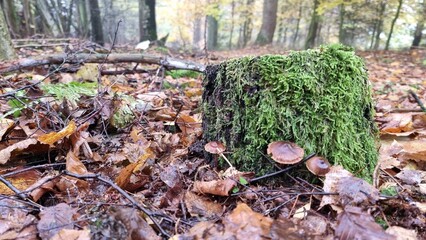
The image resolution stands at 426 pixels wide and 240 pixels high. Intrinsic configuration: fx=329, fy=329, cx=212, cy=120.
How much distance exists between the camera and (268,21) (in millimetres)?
13945

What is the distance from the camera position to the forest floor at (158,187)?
1371 millimetres

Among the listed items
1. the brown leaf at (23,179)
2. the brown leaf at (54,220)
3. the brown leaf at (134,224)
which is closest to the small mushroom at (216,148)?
the brown leaf at (134,224)

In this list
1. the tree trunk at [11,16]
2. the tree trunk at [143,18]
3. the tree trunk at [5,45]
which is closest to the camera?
the tree trunk at [5,45]

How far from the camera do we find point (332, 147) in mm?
1931

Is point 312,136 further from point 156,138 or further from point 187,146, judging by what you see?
point 156,138

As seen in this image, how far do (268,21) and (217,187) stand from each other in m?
13.2

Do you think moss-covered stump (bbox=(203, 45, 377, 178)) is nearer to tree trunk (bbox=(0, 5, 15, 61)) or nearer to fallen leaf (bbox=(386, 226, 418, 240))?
fallen leaf (bbox=(386, 226, 418, 240))

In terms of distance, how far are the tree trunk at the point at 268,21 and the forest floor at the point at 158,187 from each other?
11425mm

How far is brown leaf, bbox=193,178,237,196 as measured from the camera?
1.74 meters

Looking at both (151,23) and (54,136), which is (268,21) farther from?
(54,136)

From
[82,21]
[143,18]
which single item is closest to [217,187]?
[143,18]

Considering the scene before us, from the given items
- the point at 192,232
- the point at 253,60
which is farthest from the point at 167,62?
the point at 192,232

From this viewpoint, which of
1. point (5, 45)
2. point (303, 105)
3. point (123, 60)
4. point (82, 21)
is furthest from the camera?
point (82, 21)

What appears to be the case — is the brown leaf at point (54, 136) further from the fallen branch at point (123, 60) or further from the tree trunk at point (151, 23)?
the tree trunk at point (151, 23)
